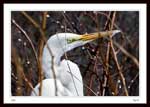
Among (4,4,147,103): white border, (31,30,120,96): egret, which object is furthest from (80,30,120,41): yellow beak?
(4,4,147,103): white border

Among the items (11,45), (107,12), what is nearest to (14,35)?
(11,45)

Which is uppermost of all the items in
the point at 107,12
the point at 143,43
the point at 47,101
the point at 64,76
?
the point at 107,12

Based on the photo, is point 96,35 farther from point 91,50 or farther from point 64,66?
point 64,66

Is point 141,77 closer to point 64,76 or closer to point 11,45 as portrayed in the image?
point 64,76

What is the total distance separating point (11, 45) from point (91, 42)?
1.09 feet

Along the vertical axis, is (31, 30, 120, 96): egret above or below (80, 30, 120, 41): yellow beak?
below

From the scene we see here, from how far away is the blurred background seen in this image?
149cm

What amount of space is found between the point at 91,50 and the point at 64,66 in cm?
13

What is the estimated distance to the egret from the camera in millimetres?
1474

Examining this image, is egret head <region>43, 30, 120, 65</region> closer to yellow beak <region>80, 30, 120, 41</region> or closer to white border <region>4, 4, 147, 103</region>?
yellow beak <region>80, 30, 120, 41</region>

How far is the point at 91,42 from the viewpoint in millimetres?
1469

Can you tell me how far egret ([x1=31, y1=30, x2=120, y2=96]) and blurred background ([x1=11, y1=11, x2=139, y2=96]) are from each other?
22mm

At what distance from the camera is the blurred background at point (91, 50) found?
1.49 meters

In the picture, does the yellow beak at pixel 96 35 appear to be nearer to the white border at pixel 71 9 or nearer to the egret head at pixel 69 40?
the egret head at pixel 69 40
